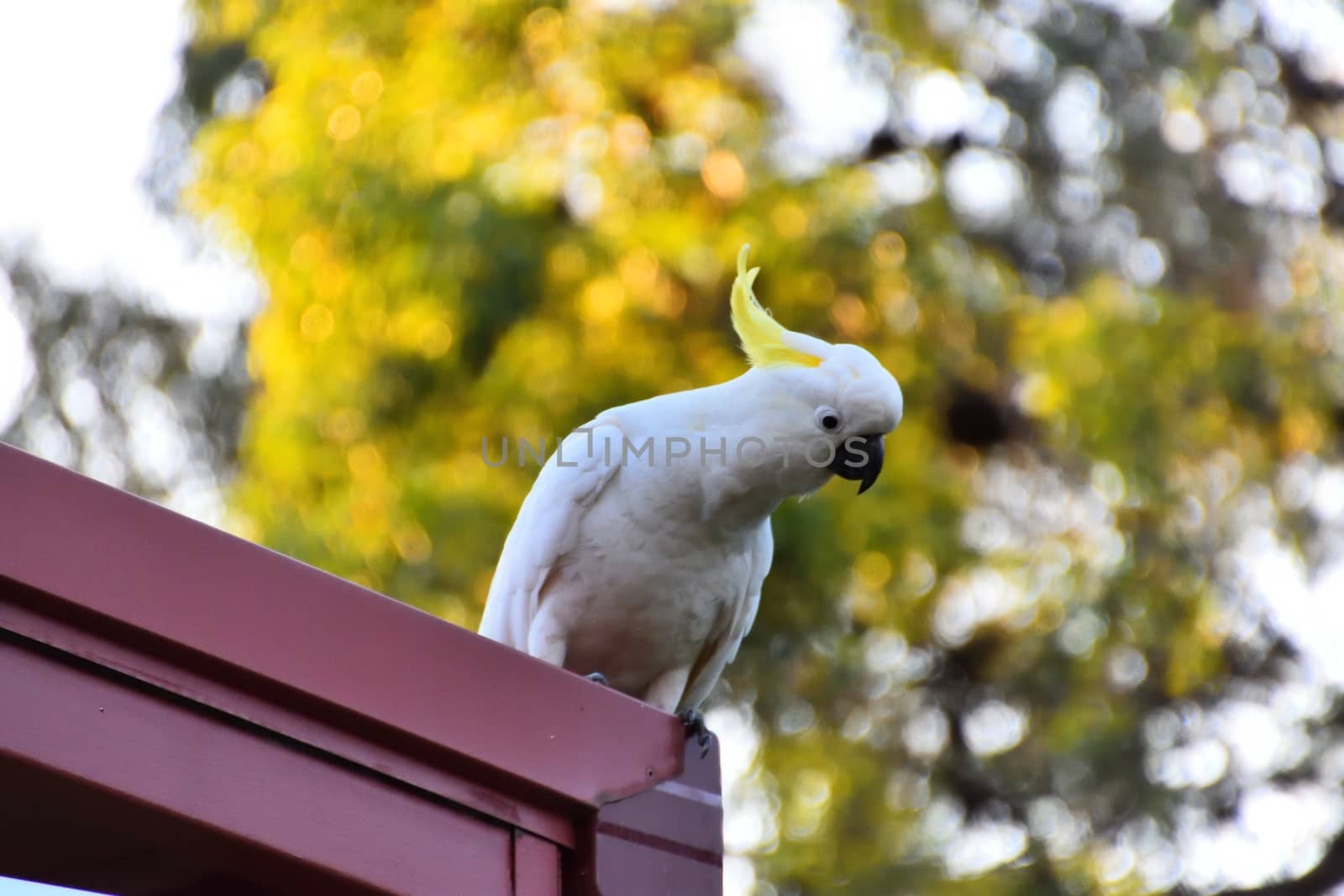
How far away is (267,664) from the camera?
1511mm

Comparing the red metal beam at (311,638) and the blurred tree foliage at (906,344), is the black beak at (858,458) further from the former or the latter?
the blurred tree foliage at (906,344)

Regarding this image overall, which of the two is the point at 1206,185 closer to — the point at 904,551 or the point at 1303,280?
the point at 1303,280

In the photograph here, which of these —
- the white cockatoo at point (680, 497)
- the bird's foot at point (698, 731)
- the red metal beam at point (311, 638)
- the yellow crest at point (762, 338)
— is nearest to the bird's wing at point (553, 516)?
the white cockatoo at point (680, 497)

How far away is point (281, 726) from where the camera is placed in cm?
153

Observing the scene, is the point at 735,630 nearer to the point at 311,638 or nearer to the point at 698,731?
the point at 698,731

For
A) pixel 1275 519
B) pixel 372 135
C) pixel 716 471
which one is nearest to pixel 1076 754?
pixel 1275 519

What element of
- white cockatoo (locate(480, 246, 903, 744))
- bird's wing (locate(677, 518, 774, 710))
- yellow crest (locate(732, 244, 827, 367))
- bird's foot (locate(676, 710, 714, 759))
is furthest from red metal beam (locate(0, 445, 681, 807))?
bird's wing (locate(677, 518, 774, 710))

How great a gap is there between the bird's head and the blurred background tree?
7.10ft

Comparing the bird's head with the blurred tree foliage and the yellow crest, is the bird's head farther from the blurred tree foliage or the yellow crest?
the blurred tree foliage


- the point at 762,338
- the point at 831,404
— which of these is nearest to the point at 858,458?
the point at 831,404

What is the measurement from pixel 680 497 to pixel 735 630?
0.46 m

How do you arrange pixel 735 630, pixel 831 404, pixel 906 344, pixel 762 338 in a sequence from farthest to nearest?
1. pixel 906 344
2. pixel 735 630
3. pixel 762 338
4. pixel 831 404

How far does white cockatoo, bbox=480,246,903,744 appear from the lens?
8.66 ft

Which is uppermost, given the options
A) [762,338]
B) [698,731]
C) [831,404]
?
[762,338]
